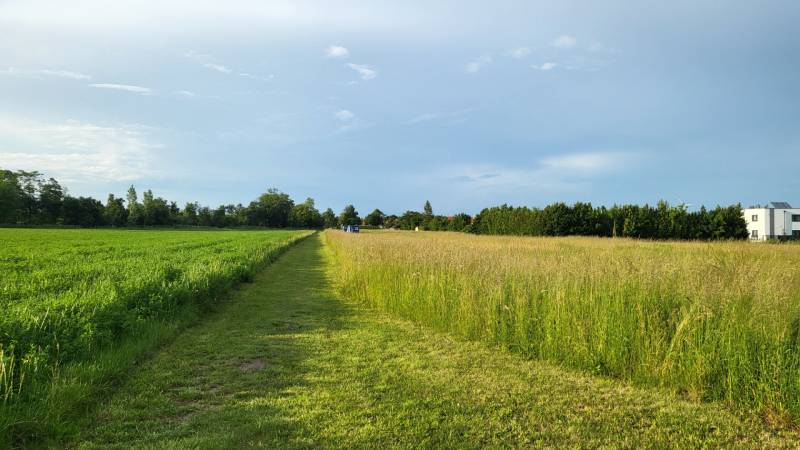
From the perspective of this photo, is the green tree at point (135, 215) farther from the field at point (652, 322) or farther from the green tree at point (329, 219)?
the field at point (652, 322)

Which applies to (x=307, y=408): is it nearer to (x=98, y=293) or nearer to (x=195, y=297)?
(x=98, y=293)

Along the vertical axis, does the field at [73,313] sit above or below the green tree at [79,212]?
below

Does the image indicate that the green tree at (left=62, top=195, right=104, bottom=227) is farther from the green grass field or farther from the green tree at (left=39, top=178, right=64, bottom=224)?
the green grass field

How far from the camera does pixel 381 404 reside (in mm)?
4109

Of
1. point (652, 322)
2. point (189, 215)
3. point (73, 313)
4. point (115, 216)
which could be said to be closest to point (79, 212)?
point (115, 216)

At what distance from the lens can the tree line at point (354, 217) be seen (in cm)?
3272

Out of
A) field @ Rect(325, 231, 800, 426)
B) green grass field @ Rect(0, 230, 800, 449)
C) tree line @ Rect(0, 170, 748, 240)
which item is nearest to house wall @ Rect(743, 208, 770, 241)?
tree line @ Rect(0, 170, 748, 240)

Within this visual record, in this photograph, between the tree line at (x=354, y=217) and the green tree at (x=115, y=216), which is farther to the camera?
the green tree at (x=115, y=216)

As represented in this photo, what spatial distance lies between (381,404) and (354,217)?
434 feet

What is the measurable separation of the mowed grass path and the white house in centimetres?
6858

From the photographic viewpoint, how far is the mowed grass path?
3457 mm

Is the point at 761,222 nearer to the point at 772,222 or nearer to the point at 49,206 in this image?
the point at 772,222

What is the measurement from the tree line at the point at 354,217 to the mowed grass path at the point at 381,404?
107ft

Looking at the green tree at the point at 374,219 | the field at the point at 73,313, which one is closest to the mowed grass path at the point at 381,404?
the field at the point at 73,313
